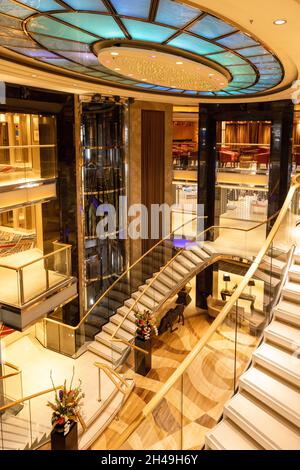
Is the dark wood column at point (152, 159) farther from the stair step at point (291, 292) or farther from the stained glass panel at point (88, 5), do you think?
the stained glass panel at point (88, 5)

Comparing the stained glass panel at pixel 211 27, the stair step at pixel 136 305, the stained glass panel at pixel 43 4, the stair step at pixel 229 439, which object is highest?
the stained glass panel at pixel 43 4

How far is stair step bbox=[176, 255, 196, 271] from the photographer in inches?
469

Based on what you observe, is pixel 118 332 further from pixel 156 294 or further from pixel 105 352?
pixel 156 294

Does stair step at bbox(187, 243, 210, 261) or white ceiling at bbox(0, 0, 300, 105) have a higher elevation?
white ceiling at bbox(0, 0, 300, 105)

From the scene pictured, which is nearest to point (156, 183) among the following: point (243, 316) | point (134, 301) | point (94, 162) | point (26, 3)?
point (94, 162)

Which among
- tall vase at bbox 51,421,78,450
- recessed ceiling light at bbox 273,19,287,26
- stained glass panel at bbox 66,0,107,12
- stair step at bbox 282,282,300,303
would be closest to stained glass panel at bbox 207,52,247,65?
recessed ceiling light at bbox 273,19,287,26

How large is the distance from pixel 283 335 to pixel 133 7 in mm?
3761

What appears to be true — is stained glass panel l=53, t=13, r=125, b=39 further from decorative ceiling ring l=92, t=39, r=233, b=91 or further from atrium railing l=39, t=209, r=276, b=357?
atrium railing l=39, t=209, r=276, b=357

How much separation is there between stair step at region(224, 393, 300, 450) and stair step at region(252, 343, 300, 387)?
38 centimetres

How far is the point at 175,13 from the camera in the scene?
4.33m

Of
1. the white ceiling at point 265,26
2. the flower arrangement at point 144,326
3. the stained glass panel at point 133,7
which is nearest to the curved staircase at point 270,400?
the white ceiling at point 265,26

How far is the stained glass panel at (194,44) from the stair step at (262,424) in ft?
13.7

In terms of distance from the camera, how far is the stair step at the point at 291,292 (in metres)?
5.16

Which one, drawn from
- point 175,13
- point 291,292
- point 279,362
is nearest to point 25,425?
point 279,362
